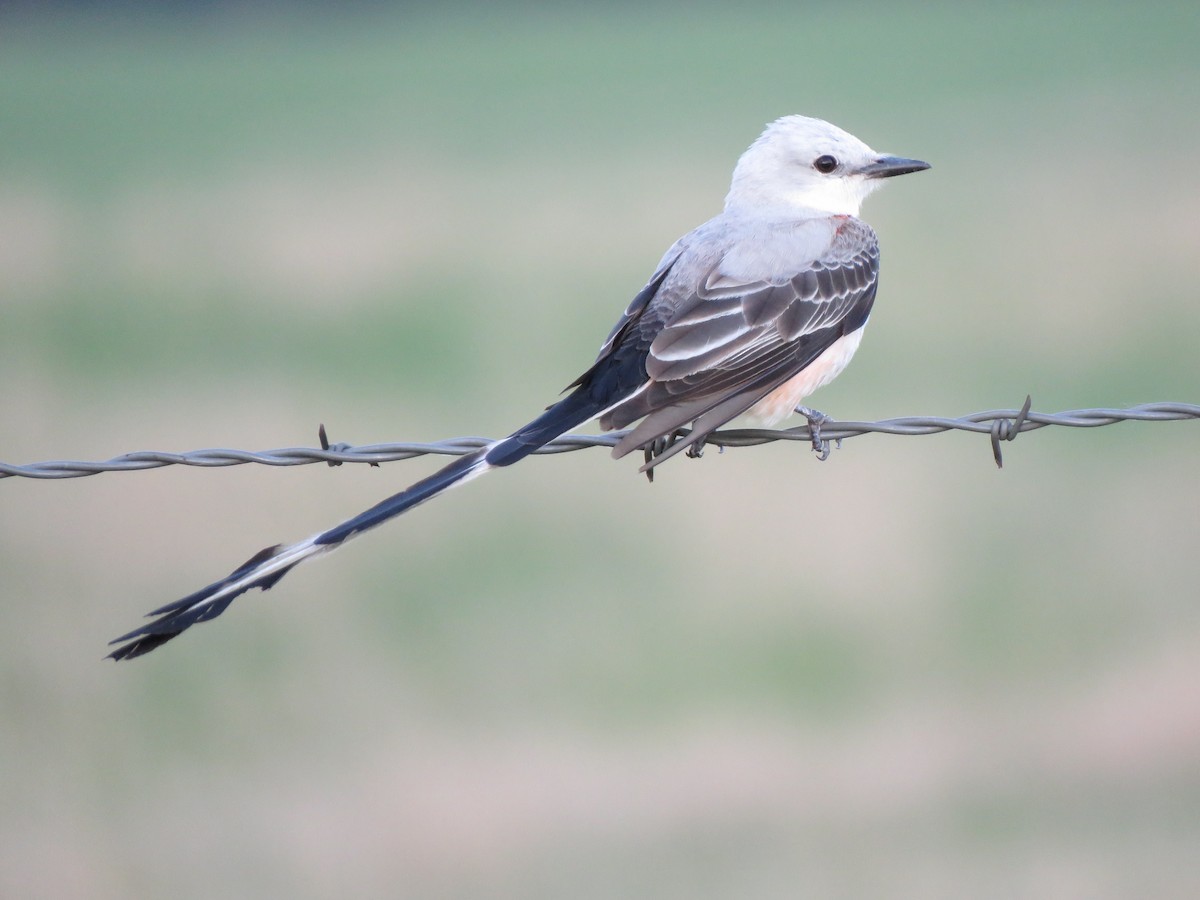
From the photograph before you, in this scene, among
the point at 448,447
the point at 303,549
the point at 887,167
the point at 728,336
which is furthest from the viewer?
the point at 887,167

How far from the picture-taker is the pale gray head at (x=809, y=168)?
531 centimetres

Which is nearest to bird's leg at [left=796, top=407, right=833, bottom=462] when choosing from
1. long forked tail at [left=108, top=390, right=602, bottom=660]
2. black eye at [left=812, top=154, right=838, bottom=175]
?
long forked tail at [left=108, top=390, right=602, bottom=660]

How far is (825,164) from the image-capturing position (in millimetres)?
5324

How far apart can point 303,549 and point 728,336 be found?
160 cm

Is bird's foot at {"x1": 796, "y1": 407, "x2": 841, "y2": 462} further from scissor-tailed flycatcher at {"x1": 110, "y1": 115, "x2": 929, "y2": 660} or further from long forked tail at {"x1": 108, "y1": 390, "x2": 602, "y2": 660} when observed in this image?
long forked tail at {"x1": 108, "y1": 390, "x2": 602, "y2": 660}

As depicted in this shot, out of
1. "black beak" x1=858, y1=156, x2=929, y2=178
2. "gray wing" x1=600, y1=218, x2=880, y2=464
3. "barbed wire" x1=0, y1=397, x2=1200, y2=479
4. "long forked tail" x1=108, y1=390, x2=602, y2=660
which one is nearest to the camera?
"long forked tail" x1=108, y1=390, x2=602, y2=660

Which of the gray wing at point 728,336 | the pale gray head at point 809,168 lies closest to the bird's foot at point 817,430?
the gray wing at point 728,336

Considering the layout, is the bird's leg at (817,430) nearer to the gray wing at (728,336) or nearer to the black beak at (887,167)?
the gray wing at (728,336)

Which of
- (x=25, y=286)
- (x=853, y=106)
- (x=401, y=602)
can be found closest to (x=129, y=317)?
(x=25, y=286)

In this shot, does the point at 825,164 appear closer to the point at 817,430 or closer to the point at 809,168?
the point at 809,168

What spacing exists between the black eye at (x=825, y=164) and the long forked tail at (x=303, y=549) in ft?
5.94

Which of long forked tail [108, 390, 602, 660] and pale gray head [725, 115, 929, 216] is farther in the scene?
pale gray head [725, 115, 929, 216]

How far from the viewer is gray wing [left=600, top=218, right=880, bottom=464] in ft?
14.1

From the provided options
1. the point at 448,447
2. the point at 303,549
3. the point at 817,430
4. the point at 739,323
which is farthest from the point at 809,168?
the point at 303,549
